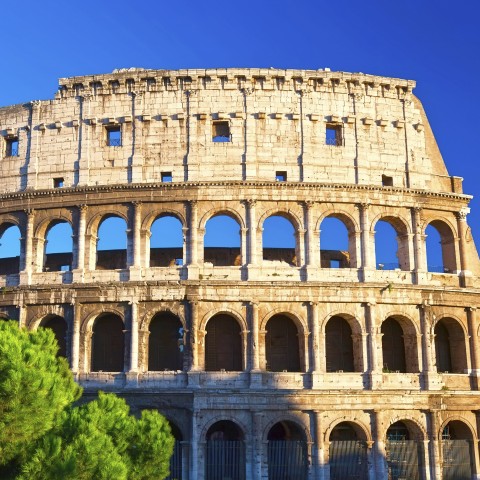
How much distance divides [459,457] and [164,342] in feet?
37.1

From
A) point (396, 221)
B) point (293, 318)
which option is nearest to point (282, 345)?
point (293, 318)

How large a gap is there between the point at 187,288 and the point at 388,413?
8.18 meters

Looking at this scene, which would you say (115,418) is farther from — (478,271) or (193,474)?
(478,271)

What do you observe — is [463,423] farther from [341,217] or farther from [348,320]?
[341,217]

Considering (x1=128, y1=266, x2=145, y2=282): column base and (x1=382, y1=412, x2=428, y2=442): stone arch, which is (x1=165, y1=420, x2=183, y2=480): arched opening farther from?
(x1=382, y1=412, x2=428, y2=442): stone arch

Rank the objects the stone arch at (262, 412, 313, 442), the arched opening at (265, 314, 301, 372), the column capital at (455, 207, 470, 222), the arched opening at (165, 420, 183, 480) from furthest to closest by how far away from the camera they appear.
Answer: the column capital at (455, 207, 470, 222) < the arched opening at (265, 314, 301, 372) < the stone arch at (262, 412, 313, 442) < the arched opening at (165, 420, 183, 480)

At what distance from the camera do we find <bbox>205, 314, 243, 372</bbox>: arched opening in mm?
26422

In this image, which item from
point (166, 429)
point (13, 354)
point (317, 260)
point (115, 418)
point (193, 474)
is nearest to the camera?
point (13, 354)

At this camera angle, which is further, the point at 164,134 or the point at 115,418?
the point at 164,134

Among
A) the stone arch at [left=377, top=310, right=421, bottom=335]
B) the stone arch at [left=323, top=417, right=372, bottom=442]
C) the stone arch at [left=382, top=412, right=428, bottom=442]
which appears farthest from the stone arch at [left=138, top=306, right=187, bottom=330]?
the stone arch at [left=382, top=412, right=428, bottom=442]

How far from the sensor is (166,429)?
60.9ft

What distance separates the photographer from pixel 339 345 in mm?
27266

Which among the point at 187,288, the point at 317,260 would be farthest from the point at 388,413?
the point at 187,288

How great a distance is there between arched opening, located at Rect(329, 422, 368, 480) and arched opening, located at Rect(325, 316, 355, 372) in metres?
2.36
